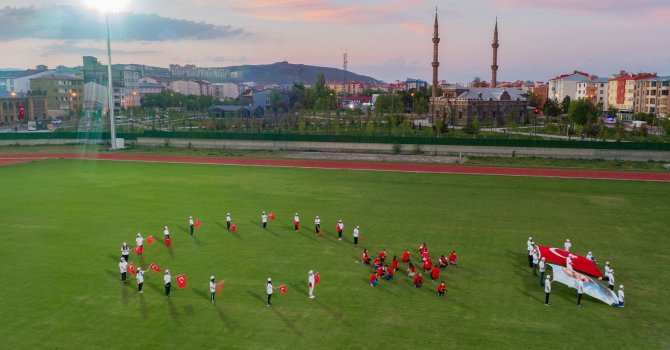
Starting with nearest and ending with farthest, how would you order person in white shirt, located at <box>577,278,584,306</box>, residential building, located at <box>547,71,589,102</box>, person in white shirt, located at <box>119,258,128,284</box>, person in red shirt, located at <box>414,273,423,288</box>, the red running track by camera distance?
person in white shirt, located at <box>577,278,584,306</box>
person in red shirt, located at <box>414,273,423,288</box>
person in white shirt, located at <box>119,258,128,284</box>
the red running track
residential building, located at <box>547,71,589,102</box>

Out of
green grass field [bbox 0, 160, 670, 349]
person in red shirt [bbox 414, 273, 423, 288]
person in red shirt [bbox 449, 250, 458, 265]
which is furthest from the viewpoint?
person in red shirt [bbox 449, 250, 458, 265]

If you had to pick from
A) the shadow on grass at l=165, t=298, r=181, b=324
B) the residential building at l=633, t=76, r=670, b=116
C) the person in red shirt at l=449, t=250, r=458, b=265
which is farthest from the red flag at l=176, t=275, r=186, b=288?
the residential building at l=633, t=76, r=670, b=116

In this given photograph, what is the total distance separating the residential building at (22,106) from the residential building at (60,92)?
6.89 meters

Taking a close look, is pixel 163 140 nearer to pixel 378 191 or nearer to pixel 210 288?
pixel 378 191

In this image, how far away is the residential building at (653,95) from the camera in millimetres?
108250

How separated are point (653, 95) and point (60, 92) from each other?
14245cm

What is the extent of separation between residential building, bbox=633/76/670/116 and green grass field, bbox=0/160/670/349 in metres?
80.8

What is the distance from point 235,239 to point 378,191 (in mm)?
15877

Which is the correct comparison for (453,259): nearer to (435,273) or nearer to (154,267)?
(435,273)

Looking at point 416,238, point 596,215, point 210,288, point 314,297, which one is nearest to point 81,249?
point 210,288

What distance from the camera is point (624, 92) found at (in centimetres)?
12600

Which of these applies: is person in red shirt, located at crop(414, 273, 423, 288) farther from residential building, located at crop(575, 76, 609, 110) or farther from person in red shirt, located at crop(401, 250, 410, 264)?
residential building, located at crop(575, 76, 609, 110)

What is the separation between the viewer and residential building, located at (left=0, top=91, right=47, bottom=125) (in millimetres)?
105625

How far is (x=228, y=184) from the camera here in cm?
4291
